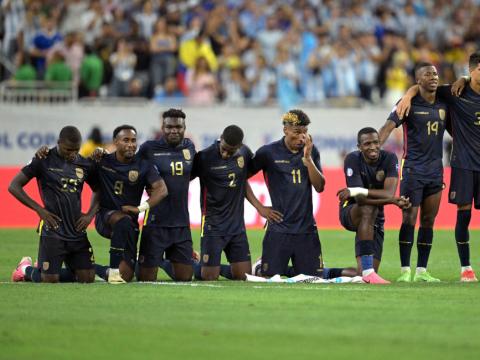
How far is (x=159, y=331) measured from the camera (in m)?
9.73

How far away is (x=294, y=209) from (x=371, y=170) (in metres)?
1.10

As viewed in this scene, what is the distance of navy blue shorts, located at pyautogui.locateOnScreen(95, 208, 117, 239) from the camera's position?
14664 mm

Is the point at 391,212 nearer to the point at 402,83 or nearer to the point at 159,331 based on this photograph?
the point at 402,83

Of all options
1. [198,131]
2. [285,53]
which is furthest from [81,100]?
[285,53]

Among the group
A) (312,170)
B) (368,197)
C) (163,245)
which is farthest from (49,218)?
(368,197)

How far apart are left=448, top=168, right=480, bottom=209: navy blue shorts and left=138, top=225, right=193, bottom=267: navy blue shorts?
3423 mm

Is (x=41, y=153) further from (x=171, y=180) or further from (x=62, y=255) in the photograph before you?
(x=171, y=180)

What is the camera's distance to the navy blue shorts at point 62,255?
14242mm

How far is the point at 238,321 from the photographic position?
1034 cm

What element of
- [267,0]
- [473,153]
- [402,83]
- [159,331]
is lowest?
[159,331]

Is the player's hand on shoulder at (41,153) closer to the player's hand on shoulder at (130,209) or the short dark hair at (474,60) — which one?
the player's hand on shoulder at (130,209)

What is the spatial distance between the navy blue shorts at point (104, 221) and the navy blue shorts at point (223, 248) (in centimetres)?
130

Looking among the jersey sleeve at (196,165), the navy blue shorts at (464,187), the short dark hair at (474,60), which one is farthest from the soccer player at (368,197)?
the jersey sleeve at (196,165)

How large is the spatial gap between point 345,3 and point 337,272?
16758 mm
